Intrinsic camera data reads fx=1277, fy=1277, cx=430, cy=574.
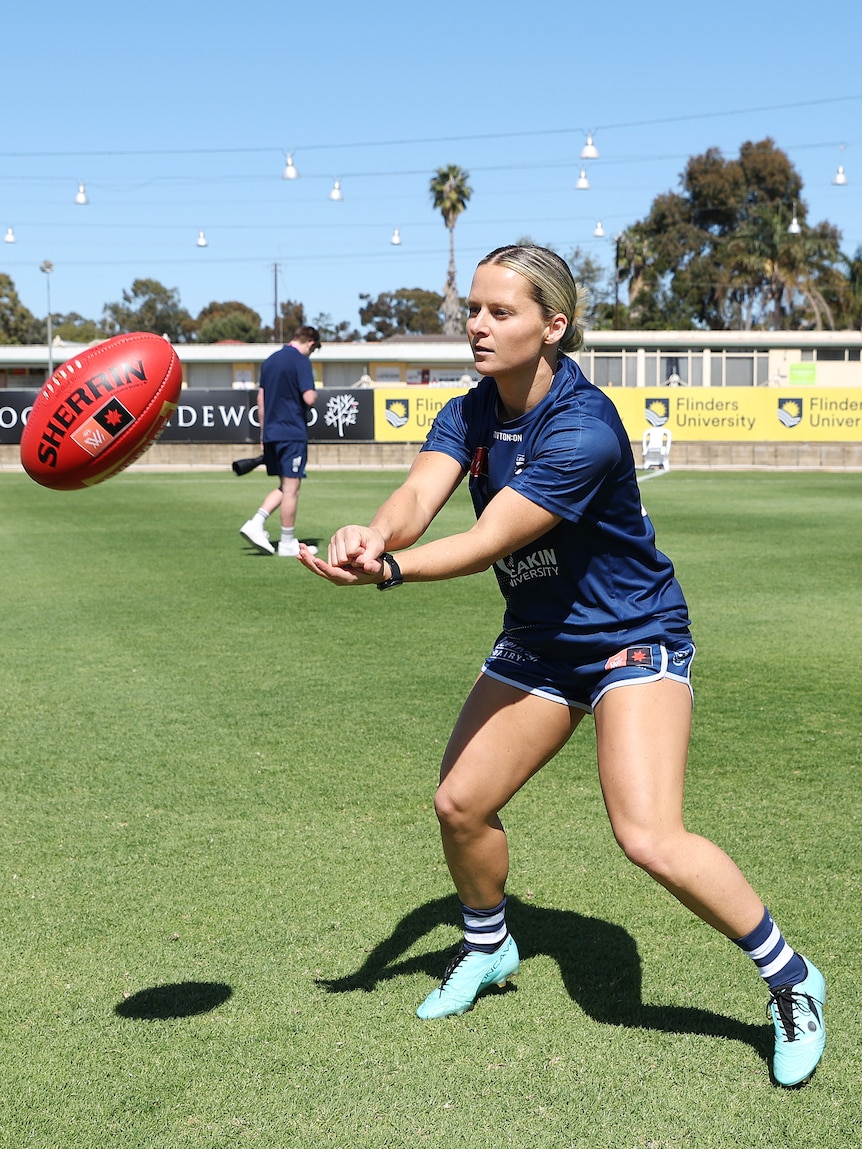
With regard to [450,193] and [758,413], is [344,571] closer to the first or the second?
[758,413]

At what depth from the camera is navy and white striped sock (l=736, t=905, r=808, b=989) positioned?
10.9 feet

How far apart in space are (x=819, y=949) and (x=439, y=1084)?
1406 mm

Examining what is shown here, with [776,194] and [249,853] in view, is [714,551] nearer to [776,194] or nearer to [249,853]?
[249,853]

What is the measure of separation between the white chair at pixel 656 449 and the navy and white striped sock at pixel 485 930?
26147 mm

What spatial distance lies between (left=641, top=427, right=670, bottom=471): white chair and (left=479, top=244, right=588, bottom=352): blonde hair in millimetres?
26206

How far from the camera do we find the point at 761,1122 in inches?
120

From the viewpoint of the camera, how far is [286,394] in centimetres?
1317

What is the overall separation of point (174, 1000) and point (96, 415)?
7.94 feet

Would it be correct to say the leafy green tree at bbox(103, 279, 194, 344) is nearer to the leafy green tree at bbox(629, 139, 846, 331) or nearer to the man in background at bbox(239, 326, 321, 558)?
the leafy green tree at bbox(629, 139, 846, 331)

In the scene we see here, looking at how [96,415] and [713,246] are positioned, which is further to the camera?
[713,246]

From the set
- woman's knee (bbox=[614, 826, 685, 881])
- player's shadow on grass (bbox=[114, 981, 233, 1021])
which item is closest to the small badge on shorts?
woman's knee (bbox=[614, 826, 685, 881])

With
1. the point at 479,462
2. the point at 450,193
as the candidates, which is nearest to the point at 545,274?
the point at 479,462

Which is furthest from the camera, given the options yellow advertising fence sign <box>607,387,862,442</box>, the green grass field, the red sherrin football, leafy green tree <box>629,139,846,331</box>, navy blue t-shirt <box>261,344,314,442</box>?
leafy green tree <box>629,139,846,331</box>

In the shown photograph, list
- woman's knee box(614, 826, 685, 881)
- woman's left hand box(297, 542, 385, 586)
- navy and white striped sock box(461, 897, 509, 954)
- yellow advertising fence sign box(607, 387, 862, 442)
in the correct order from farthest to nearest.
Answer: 1. yellow advertising fence sign box(607, 387, 862, 442)
2. navy and white striped sock box(461, 897, 509, 954)
3. woman's knee box(614, 826, 685, 881)
4. woman's left hand box(297, 542, 385, 586)
